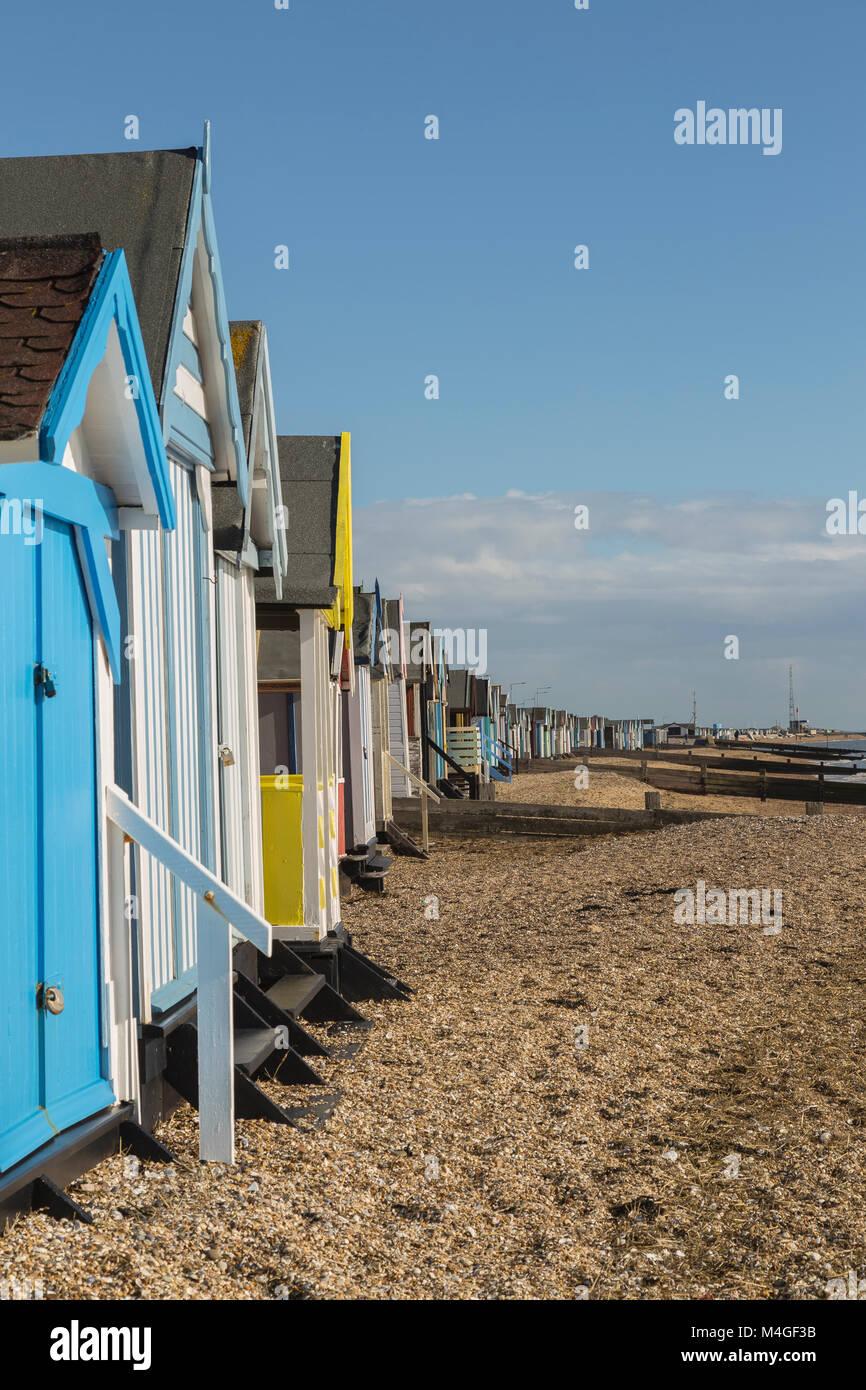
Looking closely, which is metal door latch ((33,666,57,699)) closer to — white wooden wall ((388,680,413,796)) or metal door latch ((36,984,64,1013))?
metal door latch ((36,984,64,1013))

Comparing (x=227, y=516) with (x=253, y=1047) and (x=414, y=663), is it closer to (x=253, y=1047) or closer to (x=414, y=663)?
(x=253, y=1047)

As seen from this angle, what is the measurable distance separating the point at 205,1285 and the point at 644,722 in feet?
471

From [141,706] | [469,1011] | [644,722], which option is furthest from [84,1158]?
[644,722]

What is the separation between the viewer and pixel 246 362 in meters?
8.53

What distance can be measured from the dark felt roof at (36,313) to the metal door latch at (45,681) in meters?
0.84

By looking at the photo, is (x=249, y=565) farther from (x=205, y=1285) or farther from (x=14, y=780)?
(x=205, y=1285)

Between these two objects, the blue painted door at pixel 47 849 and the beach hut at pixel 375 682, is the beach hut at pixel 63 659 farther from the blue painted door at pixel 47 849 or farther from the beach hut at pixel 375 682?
the beach hut at pixel 375 682

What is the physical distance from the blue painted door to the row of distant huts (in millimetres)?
12

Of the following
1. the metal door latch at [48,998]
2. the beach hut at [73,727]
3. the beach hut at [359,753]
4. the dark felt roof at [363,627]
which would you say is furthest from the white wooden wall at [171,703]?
the dark felt roof at [363,627]

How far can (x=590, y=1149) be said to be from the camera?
19.7ft

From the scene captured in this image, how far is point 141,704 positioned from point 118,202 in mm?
2786

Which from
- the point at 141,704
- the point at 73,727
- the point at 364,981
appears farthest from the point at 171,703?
the point at 364,981

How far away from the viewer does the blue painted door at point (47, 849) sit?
4.06 meters
